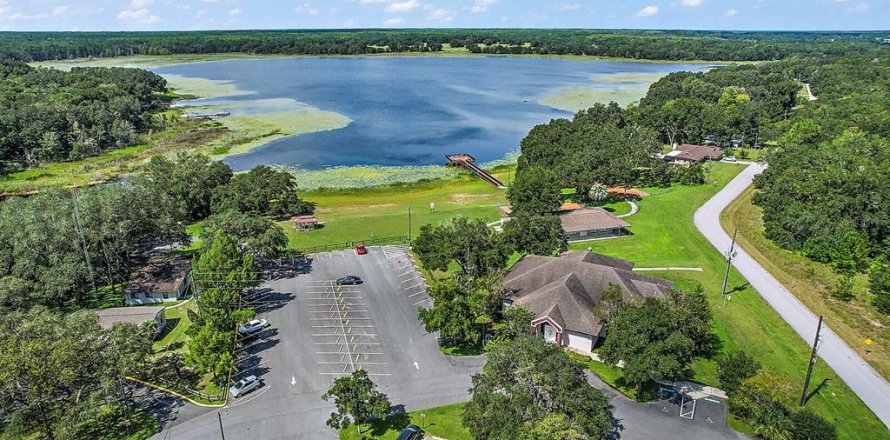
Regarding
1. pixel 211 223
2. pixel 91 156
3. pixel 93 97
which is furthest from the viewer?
pixel 93 97

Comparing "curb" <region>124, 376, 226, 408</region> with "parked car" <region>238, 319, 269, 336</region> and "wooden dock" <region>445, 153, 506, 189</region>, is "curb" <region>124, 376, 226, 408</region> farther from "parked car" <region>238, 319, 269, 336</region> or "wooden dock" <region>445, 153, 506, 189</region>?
"wooden dock" <region>445, 153, 506, 189</region>

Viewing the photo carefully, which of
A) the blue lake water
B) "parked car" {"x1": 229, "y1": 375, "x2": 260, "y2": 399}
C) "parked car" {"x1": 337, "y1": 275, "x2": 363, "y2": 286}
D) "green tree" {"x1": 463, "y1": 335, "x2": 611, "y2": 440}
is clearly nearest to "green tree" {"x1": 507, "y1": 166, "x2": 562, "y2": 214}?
"parked car" {"x1": 337, "y1": 275, "x2": 363, "y2": 286}

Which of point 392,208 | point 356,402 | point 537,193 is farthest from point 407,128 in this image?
point 356,402

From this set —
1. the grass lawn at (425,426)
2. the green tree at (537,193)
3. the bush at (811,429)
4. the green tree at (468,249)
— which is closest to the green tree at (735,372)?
the bush at (811,429)

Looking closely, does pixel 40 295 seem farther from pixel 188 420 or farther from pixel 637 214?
pixel 637 214

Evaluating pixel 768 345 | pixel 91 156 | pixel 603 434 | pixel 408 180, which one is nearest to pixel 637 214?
pixel 768 345

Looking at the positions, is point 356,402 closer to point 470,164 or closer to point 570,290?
point 570,290

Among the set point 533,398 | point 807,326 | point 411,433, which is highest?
point 533,398
